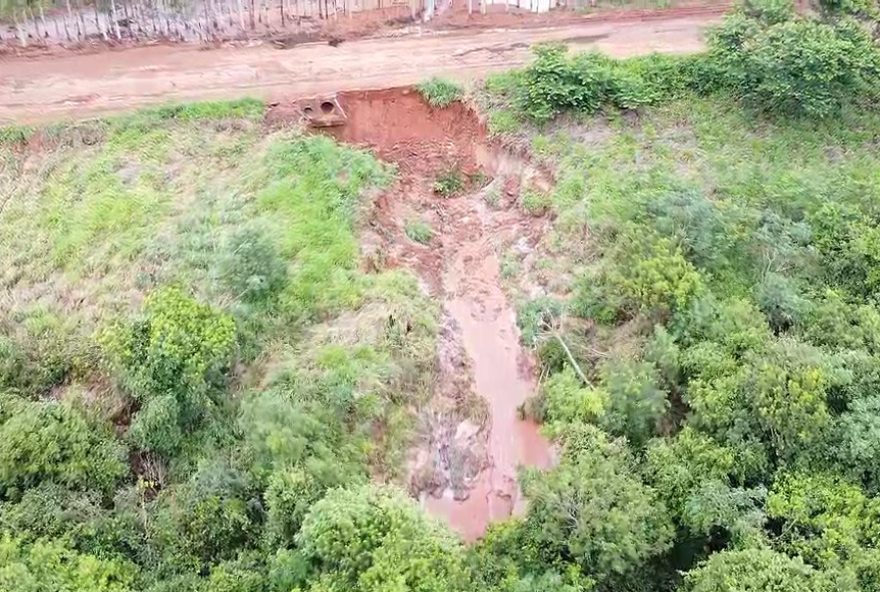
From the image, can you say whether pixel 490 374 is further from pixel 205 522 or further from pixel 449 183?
pixel 205 522

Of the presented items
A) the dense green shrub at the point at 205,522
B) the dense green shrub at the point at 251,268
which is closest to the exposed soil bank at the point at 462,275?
the dense green shrub at the point at 251,268

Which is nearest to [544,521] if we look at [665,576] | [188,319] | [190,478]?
[665,576]

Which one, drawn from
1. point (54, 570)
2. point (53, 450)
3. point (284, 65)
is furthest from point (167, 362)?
point (284, 65)

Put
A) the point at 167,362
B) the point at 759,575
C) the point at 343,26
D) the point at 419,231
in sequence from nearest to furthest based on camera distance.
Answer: the point at 759,575
the point at 167,362
the point at 419,231
the point at 343,26

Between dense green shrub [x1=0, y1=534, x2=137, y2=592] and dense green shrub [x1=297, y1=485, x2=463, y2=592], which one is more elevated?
dense green shrub [x1=297, y1=485, x2=463, y2=592]

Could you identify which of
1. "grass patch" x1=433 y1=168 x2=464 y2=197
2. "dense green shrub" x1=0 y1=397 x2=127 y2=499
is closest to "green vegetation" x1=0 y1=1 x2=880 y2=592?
"dense green shrub" x1=0 y1=397 x2=127 y2=499

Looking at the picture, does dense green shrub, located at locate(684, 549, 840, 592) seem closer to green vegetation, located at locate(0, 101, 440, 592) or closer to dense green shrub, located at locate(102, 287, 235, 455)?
green vegetation, located at locate(0, 101, 440, 592)
